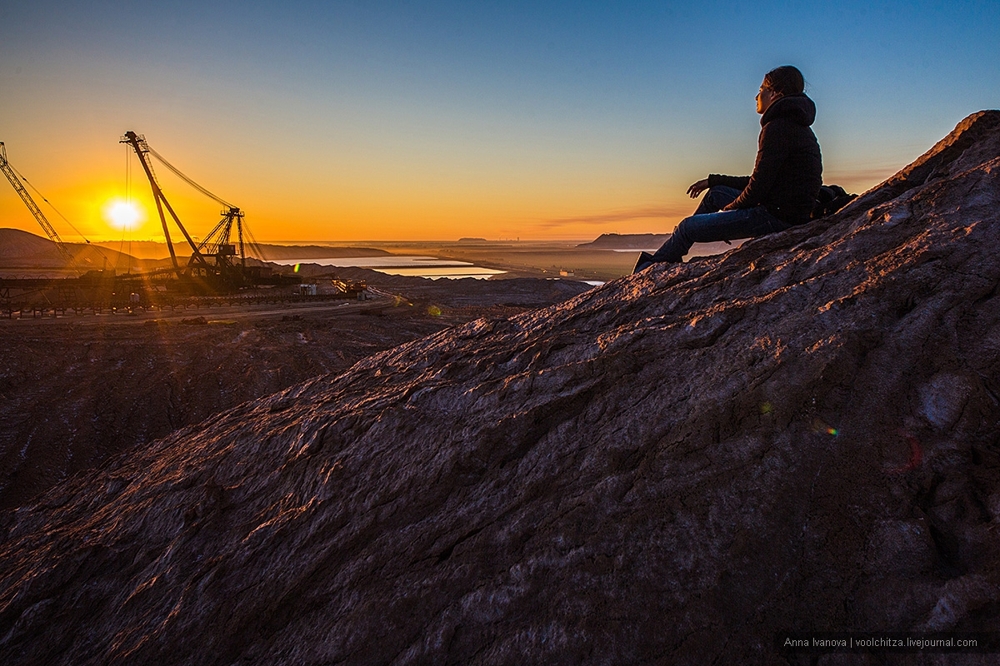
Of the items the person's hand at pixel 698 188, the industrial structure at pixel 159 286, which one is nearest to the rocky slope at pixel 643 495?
the person's hand at pixel 698 188

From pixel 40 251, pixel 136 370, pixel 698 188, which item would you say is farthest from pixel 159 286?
pixel 40 251

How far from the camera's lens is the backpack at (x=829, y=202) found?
6387mm

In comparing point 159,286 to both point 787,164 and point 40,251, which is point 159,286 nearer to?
point 787,164

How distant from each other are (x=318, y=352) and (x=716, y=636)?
2583 cm

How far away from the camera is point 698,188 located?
6.73m

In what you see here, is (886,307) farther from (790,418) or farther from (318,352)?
(318,352)

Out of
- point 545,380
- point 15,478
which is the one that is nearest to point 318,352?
point 15,478

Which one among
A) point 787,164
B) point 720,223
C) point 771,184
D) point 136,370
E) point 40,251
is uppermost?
point 40,251

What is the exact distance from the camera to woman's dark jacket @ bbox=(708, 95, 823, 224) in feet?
17.0

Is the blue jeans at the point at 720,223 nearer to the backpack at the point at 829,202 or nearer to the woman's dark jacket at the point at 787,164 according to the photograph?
the woman's dark jacket at the point at 787,164

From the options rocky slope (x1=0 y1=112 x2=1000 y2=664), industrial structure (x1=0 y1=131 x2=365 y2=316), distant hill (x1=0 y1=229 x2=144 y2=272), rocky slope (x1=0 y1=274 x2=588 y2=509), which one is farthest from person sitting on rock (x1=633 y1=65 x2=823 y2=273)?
distant hill (x1=0 y1=229 x2=144 y2=272)

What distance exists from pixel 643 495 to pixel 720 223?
3846mm

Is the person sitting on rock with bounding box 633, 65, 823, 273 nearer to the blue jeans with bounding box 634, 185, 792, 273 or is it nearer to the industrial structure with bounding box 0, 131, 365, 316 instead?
the blue jeans with bounding box 634, 185, 792, 273

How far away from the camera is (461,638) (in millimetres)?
3512
